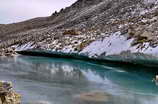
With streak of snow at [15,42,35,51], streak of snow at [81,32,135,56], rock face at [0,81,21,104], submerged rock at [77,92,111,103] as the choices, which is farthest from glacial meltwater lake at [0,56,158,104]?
streak of snow at [15,42,35,51]

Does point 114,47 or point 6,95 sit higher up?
point 114,47

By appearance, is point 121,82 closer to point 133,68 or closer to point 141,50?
point 141,50

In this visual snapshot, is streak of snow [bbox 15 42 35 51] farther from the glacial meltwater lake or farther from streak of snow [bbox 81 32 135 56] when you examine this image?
the glacial meltwater lake

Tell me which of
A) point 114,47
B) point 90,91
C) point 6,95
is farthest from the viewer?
point 114,47

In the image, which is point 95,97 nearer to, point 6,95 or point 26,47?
point 6,95

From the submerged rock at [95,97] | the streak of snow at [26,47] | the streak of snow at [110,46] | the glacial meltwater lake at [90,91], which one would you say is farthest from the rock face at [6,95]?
the streak of snow at [26,47]

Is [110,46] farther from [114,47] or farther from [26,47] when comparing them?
[26,47]

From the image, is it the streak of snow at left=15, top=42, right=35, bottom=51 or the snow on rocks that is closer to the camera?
the snow on rocks

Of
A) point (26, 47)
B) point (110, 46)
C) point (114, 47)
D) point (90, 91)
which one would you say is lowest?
point (90, 91)

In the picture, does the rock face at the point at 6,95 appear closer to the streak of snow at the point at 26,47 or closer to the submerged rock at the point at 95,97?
the submerged rock at the point at 95,97

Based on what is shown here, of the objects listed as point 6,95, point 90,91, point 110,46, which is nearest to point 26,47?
point 110,46

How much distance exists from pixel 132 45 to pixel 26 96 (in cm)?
3099

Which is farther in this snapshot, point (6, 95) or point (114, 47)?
point (114, 47)

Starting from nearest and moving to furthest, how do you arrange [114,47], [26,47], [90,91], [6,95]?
1. [6,95]
2. [90,91]
3. [114,47]
4. [26,47]
